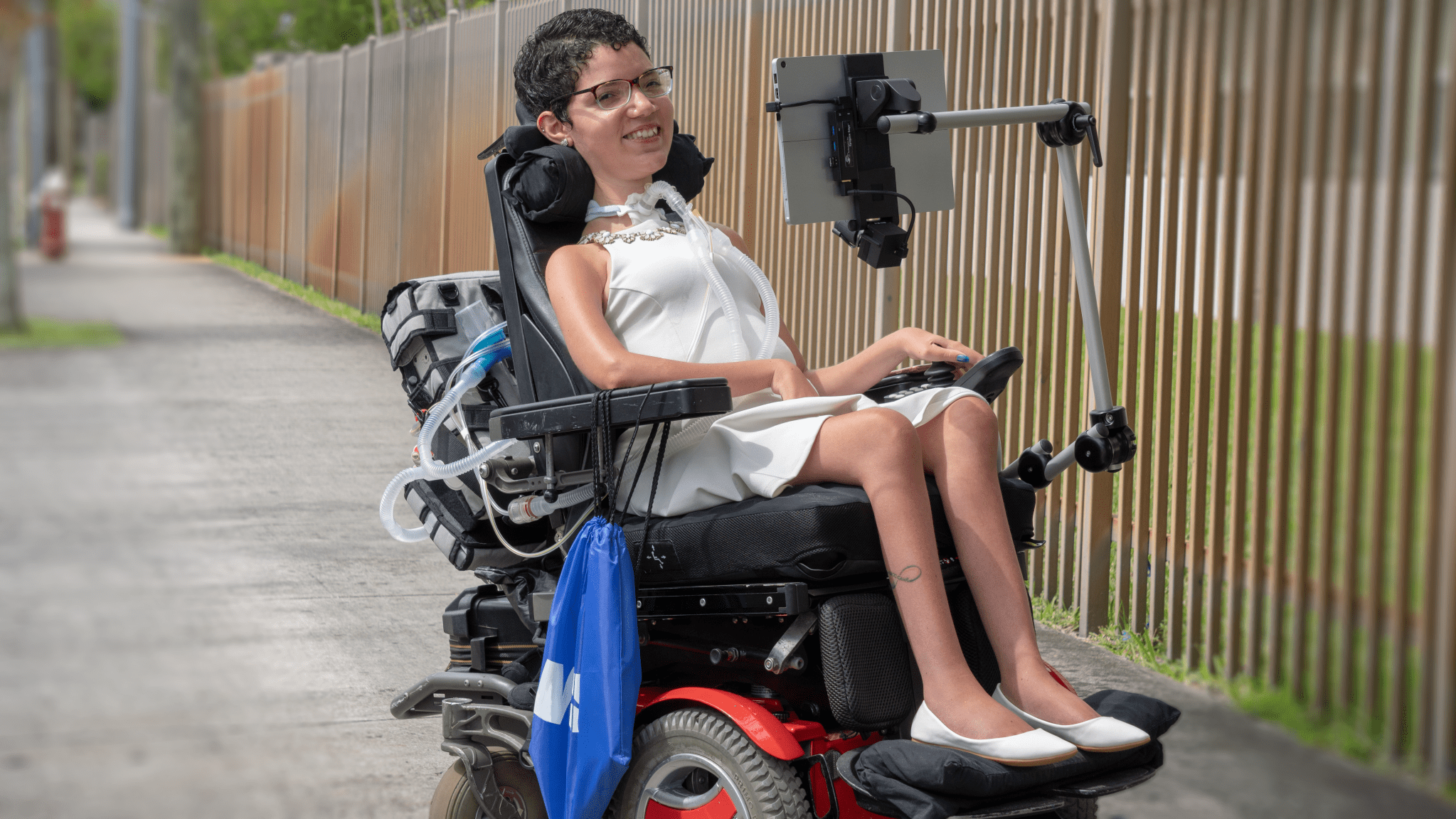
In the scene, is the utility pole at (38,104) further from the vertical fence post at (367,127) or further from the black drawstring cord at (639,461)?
the vertical fence post at (367,127)

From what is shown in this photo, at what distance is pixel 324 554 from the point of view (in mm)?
5434

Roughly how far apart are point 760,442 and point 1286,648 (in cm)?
128

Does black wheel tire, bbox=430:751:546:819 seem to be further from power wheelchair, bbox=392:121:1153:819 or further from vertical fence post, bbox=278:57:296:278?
vertical fence post, bbox=278:57:296:278

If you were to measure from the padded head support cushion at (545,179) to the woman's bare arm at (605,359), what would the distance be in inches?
5.4

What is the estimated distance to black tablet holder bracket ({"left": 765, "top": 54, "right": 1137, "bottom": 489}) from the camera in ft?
9.14

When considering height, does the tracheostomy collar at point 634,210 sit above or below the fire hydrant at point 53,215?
above

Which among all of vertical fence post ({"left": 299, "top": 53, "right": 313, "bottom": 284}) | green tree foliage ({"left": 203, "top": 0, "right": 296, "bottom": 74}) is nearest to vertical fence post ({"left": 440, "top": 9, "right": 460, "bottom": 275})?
vertical fence post ({"left": 299, "top": 53, "right": 313, "bottom": 284})

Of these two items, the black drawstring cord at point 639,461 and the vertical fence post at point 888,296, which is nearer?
the black drawstring cord at point 639,461

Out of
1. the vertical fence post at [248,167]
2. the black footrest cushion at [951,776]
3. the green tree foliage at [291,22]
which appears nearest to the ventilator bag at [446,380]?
the green tree foliage at [291,22]

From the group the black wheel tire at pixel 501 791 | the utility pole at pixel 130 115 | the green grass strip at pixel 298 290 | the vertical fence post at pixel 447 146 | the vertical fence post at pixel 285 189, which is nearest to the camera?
the utility pole at pixel 130 115

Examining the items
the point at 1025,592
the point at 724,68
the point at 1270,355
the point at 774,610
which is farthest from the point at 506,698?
the point at 724,68

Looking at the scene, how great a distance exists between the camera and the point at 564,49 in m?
3.12

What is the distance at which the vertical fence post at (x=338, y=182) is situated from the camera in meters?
2.32

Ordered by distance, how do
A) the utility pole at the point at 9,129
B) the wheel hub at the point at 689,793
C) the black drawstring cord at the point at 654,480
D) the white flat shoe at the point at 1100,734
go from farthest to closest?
the black drawstring cord at the point at 654,480, the wheel hub at the point at 689,793, the white flat shoe at the point at 1100,734, the utility pole at the point at 9,129
